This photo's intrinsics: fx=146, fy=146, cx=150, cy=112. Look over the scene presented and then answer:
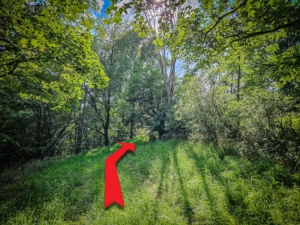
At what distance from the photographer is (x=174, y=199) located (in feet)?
11.5

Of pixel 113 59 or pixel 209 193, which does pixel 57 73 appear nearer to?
pixel 209 193

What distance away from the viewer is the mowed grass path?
2.63m

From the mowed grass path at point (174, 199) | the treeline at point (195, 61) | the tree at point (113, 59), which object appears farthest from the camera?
the tree at point (113, 59)

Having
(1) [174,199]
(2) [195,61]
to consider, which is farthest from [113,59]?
(1) [174,199]

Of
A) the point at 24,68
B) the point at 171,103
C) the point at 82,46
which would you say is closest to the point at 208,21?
the point at 82,46

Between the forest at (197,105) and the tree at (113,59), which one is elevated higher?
the tree at (113,59)

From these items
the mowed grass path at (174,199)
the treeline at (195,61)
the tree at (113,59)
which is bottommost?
the mowed grass path at (174,199)

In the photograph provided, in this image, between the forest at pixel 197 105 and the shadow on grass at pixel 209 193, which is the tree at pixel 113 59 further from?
the shadow on grass at pixel 209 193

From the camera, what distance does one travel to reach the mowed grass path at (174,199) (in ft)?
8.64

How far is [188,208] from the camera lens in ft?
10.3

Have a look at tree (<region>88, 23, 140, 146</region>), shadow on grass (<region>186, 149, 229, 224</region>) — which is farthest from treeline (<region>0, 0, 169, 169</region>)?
shadow on grass (<region>186, 149, 229, 224</region>)

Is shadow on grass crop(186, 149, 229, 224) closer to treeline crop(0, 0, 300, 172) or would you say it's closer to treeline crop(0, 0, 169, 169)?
treeline crop(0, 0, 300, 172)

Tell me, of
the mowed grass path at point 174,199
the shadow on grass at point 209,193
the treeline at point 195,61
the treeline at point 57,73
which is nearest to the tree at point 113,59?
the treeline at point 57,73

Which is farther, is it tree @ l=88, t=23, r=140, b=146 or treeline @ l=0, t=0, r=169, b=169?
tree @ l=88, t=23, r=140, b=146
